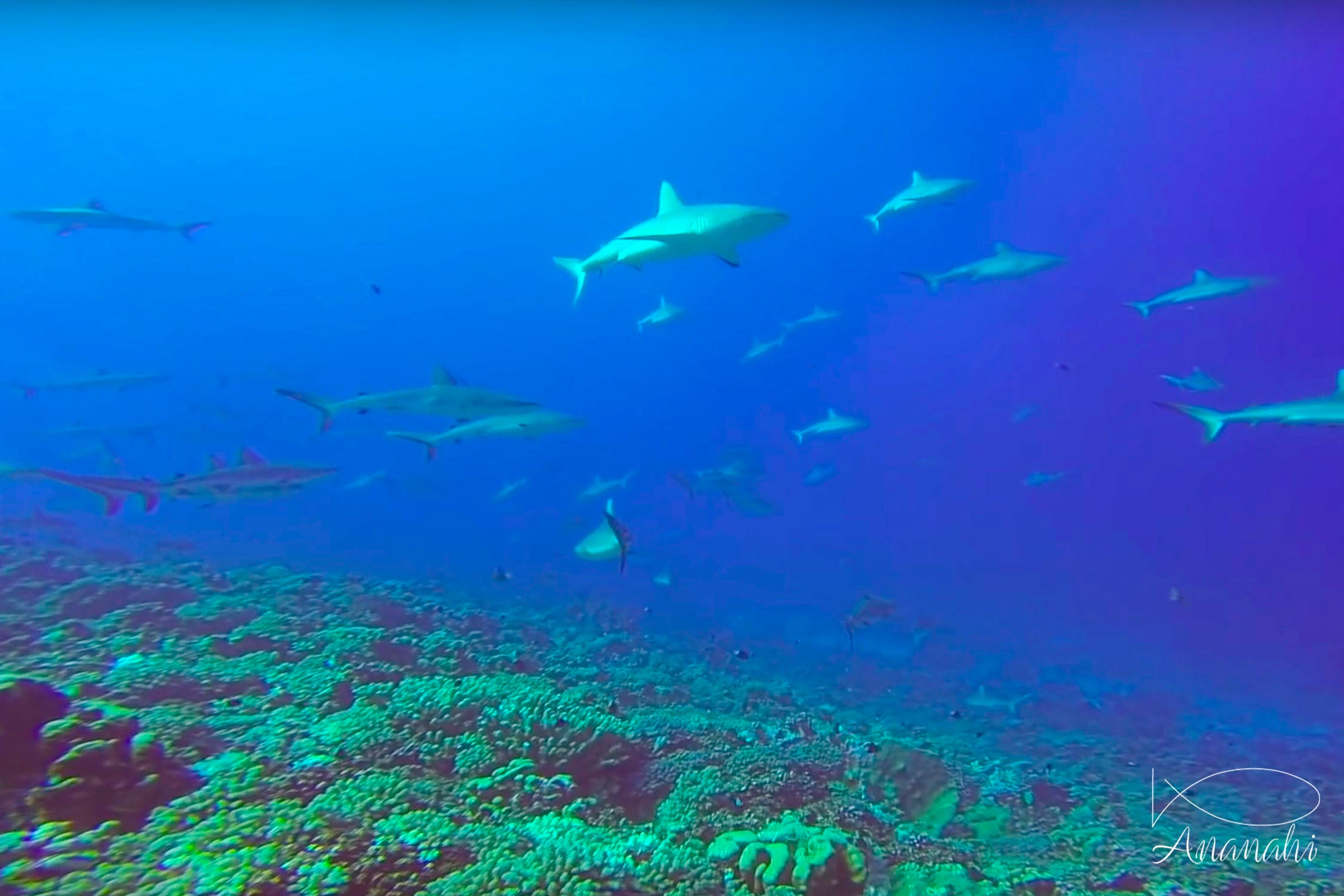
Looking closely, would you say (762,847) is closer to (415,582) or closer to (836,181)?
(415,582)

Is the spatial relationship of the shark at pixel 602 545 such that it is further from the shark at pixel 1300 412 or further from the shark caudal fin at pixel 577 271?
the shark at pixel 1300 412

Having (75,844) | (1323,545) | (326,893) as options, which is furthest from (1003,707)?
(1323,545)

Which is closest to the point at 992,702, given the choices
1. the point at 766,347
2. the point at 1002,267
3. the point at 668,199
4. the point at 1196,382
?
the point at 1196,382

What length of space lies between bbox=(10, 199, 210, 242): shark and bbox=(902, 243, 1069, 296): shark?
44.5ft

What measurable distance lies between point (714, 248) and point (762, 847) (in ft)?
16.9

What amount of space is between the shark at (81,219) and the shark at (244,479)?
6.74 m

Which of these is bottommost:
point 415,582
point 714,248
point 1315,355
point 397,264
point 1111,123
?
point 415,582

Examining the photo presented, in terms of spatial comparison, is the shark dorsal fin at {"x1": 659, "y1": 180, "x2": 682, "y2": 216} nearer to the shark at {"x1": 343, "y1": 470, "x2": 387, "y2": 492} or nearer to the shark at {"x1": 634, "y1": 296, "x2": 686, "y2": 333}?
the shark at {"x1": 634, "y1": 296, "x2": 686, "y2": 333}

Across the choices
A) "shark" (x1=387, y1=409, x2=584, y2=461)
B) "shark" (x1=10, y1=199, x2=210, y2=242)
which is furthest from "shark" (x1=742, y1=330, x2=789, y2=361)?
"shark" (x1=10, y1=199, x2=210, y2=242)

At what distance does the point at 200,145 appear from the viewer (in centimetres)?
11281

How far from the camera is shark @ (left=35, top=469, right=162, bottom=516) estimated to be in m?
6.62

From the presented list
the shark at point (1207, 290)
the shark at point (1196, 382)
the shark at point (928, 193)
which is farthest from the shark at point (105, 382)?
the shark at point (1196, 382)

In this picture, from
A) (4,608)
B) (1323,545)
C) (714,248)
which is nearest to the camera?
(714,248)

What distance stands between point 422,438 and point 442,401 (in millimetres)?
613
